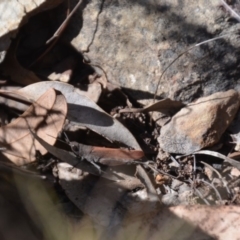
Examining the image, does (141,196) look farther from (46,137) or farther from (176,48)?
(176,48)

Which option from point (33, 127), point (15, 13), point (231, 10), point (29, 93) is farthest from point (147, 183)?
point (15, 13)

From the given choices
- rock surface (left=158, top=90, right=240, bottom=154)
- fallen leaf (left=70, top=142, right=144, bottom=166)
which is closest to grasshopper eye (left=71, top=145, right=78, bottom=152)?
fallen leaf (left=70, top=142, right=144, bottom=166)

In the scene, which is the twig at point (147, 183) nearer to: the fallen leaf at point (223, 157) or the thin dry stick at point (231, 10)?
the fallen leaf at point (223, 157)

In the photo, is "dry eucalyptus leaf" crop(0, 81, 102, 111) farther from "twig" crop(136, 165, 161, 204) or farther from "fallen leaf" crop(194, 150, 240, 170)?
"fallen leaf" crop(194, 150, 240, 170)

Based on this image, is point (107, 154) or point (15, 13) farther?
point (15, 13)

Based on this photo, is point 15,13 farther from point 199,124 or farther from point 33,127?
point 199,124
